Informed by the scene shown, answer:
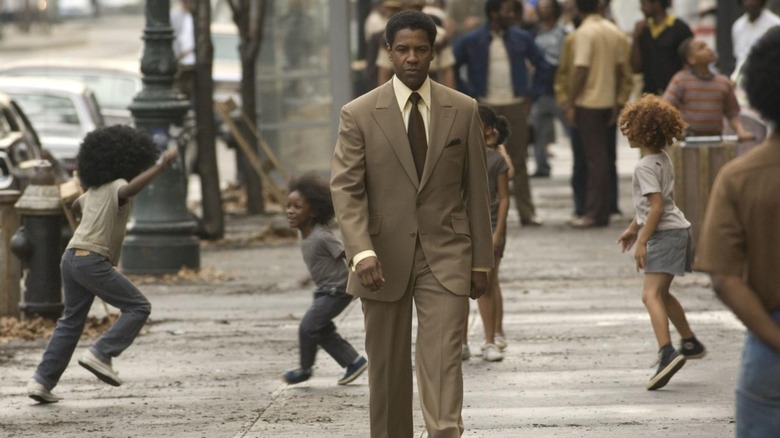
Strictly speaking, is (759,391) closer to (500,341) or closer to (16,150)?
(500,341)

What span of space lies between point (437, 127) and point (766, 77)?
2.20 meters

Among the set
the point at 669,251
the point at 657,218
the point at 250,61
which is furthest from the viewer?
the point at 250,61

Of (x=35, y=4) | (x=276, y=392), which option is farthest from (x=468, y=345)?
(x=35, y=4)

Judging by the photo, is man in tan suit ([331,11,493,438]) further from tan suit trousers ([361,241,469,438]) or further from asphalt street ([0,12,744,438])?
asphalt street ([0,12,744,438])

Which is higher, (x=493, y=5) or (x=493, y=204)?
(x=493, y=5)

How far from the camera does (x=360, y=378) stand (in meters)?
9.19

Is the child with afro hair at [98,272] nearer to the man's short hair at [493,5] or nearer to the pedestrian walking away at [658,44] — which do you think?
the man's short hair at [493,5]

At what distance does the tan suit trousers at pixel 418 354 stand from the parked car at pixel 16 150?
7.97 meters

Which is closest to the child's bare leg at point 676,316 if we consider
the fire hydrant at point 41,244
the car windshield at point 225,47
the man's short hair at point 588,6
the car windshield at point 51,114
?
the fire hydrant at point 41,244

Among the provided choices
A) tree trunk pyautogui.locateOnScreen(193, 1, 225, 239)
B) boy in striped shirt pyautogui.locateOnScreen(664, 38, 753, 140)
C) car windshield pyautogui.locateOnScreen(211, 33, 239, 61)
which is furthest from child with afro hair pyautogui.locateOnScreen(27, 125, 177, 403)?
car windshield pyautogui.locateOnScreen(211, 33, 239, 61)

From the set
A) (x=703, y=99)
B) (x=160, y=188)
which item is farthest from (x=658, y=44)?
(x=160, y=188)

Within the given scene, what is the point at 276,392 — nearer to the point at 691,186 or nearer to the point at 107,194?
the point at 107,194

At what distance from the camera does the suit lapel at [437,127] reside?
643cm

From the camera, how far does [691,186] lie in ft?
42.5
